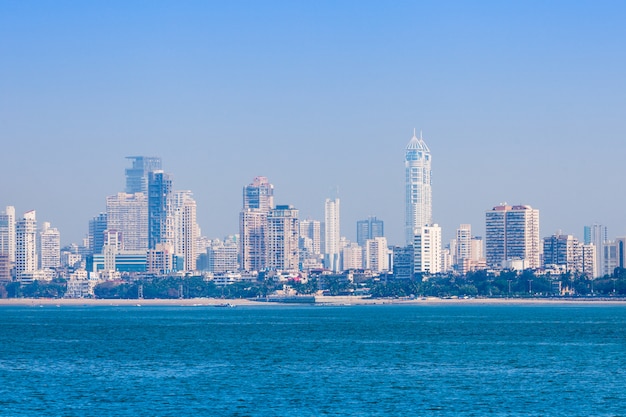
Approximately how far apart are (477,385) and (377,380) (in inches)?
209

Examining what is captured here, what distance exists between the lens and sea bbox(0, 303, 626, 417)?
52.6m

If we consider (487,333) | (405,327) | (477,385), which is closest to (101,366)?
(477,385)


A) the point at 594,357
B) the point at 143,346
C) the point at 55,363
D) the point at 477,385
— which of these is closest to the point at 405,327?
the point at 143,346

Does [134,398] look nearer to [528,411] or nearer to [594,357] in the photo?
[528,411]

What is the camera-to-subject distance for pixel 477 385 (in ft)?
199

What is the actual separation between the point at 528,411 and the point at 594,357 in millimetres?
28589

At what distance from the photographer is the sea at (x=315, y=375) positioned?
52.6m

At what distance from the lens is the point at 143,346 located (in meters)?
92.7

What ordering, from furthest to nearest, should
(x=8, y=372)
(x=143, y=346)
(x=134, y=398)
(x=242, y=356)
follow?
(x=143, y=346) < (x=242, y=356) < (x=8, y=372) < (x=134, y=398)

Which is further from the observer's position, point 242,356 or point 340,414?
point 242,356

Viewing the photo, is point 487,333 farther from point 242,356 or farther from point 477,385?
point 477,385

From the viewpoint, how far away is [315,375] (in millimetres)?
66500

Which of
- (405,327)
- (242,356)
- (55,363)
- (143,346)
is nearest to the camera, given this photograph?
(55,363)

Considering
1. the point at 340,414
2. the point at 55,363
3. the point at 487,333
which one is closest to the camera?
the point at 340,414
